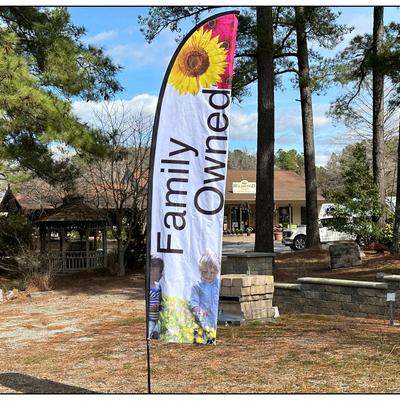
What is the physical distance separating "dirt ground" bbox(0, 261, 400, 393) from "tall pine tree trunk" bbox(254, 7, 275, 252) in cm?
515

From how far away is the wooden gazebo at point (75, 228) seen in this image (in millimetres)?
19562

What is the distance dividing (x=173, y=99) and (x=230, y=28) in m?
0.82

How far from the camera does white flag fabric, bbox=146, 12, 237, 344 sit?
16.0ft

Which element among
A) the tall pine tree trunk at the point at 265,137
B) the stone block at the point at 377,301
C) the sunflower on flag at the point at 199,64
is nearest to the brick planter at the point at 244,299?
the stone block at the point at 377,301

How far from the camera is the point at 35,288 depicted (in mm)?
15422

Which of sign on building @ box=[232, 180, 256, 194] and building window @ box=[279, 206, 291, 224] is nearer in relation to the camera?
sign on building @ box=[232, 180, 256, 194]

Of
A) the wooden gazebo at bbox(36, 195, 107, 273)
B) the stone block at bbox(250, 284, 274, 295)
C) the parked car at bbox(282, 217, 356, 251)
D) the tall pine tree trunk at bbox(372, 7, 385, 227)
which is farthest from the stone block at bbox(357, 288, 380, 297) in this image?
the parked car at bbox(282, 217, 356, 251)

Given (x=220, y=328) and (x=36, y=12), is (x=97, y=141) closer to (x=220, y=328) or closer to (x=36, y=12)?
(x=36, y=12)

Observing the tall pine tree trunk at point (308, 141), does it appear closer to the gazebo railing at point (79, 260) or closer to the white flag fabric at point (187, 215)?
the gazebo railing at point (79, 260)

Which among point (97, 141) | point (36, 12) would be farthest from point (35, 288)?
point (36, 12)

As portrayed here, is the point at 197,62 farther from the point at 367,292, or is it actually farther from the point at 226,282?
the point at 367,292

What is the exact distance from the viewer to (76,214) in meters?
19.7

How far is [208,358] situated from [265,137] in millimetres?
9107

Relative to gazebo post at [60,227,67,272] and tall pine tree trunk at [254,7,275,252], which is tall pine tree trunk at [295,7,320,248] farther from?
gazebo post at [60,227,67,272]
